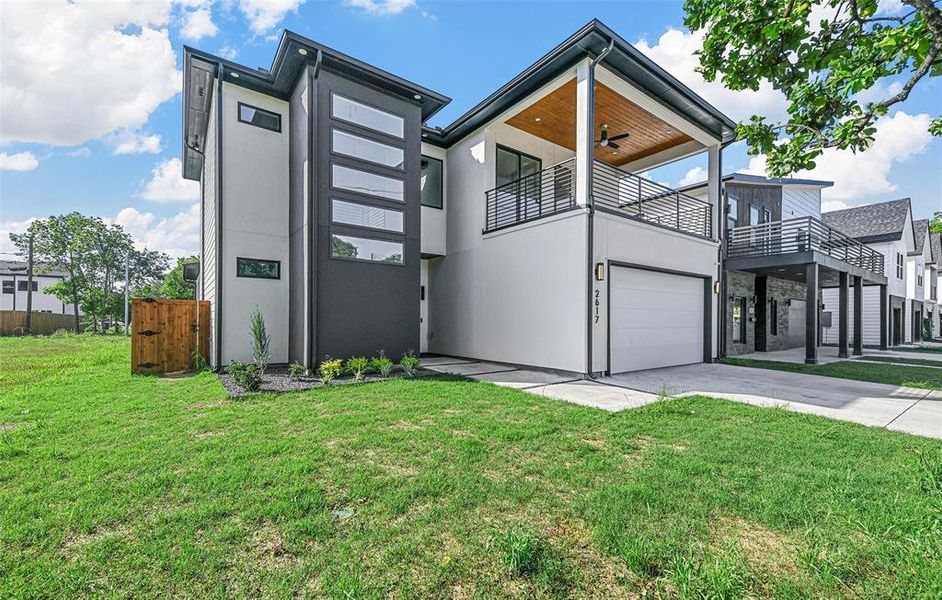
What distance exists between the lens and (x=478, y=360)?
1046 centimetres

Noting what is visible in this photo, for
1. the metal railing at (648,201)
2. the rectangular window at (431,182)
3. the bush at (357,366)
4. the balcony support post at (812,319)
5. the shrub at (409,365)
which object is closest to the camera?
the bush at (357,366)

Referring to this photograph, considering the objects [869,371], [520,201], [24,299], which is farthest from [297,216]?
[24,299]

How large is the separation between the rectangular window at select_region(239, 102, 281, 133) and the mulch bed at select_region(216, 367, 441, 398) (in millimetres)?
5529

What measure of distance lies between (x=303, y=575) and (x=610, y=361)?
24.1 ft

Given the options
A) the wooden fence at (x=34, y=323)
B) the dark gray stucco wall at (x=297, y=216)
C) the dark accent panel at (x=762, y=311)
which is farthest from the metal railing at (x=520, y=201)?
the wooden fence at (x=34, y=323)

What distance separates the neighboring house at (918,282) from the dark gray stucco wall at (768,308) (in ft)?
45.0

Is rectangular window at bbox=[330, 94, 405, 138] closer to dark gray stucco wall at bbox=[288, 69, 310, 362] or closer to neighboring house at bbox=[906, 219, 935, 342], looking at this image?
dark gray stucco wall at bbox=[288, 69, 310, 362]

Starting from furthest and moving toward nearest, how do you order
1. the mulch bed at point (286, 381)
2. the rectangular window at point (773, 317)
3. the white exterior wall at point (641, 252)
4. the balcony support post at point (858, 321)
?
the rectangular window at point (773, 317) → the balcony support post at point (858, 321) → the white exterior wall at point (641, 252) → the mulch bed at point (286, 381)

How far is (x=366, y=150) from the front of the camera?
Answer: 854 centimetres

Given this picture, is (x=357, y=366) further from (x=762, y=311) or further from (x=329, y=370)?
(x=762, y=311)

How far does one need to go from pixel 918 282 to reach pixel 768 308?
19.0 metres

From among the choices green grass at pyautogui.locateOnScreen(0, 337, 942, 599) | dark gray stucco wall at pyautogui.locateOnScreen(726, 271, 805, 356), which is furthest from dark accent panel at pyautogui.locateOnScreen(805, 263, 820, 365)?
green grass at pyautogui.locateOnScreen(0, 337, 942, 599)

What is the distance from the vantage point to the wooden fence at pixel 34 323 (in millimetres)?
21766

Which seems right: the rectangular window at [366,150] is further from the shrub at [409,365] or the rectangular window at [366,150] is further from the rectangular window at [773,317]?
the rectangular window at [773,317]
